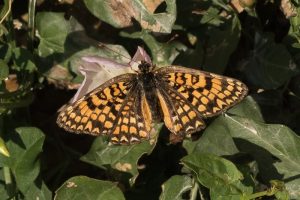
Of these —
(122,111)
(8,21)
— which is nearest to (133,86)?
(122,111)

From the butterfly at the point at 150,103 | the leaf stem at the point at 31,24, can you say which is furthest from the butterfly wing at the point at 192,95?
the leaf stem at the point at 31,24

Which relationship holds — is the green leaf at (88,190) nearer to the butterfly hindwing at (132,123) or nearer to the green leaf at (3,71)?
the butterfly hindwing at (132,123)

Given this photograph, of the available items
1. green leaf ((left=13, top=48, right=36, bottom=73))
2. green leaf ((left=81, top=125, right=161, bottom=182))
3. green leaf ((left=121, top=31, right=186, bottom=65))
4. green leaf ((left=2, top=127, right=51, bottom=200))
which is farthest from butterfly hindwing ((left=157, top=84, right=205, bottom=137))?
green leaf ((left=13, top=48, right=36, bottom=73))

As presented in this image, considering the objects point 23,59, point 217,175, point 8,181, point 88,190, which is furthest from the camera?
point 23,59

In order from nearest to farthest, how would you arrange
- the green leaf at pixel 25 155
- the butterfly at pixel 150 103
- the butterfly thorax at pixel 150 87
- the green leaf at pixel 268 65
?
the butterfly at pixel 150 103 < the butterfly thorax at pixel 150 87 < the green leaf at pixel 25 155 < the green leaf at pixel 268 65

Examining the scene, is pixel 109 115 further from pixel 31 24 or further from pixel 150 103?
pixel 31 24

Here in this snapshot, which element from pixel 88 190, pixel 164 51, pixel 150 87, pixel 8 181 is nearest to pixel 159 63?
pixel 164 51
